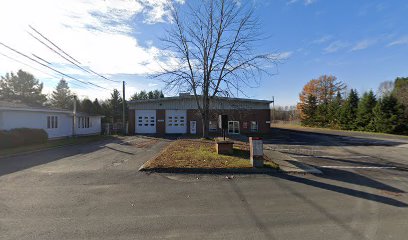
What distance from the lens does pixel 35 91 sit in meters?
56.2

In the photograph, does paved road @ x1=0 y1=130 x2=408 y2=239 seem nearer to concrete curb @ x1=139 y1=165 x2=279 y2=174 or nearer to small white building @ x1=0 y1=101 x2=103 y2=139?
concrete curb @ x1=139 y1=165 x2=279 y2=174

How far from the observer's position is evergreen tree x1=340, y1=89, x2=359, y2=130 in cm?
4278

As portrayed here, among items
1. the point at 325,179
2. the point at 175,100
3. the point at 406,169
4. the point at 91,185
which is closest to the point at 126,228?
the point at 91,185

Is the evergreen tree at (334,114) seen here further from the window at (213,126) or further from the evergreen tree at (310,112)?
the window at (213,126)

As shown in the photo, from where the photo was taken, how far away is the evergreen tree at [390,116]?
34.6 meters

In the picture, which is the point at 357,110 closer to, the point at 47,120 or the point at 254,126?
the point at 254,126

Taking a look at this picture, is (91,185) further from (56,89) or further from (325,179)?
(56,89)

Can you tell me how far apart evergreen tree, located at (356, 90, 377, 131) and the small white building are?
39756 mm

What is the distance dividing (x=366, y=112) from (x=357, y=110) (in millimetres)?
2103

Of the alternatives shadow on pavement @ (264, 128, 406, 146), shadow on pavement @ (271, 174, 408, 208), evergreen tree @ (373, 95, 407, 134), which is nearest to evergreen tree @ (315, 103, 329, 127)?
evergreen tree @ (373, 95, 407, 134)

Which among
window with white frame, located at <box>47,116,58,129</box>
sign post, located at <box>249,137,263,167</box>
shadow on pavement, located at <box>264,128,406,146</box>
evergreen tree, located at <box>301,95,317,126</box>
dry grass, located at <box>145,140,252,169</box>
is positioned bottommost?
shadow on pavement, located at <box>264,128,406,146</box>

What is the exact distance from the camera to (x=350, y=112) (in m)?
43.4

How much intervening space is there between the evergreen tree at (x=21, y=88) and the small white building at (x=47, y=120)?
94.8ft

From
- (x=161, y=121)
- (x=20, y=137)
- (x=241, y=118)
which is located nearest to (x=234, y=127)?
(x=241, y=118)
